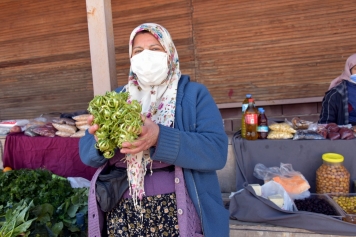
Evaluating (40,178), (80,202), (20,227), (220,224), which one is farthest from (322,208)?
(40,178)

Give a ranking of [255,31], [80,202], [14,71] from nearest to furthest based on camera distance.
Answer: [80,202] → [255,31] → [14,71]

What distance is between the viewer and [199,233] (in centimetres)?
141

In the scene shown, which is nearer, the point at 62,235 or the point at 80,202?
the point at 62,235

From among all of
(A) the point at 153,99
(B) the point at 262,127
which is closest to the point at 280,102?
(B) the point at 262,127

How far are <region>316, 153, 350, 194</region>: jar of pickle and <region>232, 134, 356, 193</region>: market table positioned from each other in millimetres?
133

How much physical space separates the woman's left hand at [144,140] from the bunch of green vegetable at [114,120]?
2 centimetres

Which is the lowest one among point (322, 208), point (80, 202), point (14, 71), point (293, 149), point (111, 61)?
point (322, 208)

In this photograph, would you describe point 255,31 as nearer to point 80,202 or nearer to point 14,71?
point 80,202

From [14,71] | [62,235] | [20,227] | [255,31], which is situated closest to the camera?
[20,227]

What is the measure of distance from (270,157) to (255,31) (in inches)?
88.3

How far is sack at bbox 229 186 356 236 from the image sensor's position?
219cm

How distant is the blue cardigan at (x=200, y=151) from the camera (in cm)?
129

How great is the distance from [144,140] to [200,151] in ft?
0.92

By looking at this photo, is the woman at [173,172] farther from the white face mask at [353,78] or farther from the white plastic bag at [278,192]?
the white face mask at [353,78]
